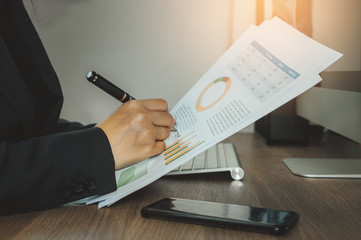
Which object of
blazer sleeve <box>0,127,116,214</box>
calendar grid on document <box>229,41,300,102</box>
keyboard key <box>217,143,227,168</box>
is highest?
calendar grid on document <box>229,41,300,102</box>

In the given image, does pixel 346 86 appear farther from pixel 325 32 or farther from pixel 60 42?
pixel 60 42

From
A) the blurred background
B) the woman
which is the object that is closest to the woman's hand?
the woman

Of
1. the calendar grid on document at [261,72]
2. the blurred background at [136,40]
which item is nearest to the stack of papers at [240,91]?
the calendar grid on document at [261,72]

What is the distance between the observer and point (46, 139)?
58cm

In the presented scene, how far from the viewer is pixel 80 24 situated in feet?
4.14

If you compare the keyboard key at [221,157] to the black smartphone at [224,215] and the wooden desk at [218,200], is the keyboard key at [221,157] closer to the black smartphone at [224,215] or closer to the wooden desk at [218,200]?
the wooden desk at [218,200]

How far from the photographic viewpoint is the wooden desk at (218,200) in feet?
1.44

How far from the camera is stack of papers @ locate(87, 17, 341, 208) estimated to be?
1.82 feet

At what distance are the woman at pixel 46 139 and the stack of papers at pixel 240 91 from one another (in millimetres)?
37

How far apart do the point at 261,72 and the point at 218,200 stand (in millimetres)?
237

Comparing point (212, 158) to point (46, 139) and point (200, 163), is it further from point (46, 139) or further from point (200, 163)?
point (46, 139)

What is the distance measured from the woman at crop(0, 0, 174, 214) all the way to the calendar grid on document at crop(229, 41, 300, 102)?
0.55 feet

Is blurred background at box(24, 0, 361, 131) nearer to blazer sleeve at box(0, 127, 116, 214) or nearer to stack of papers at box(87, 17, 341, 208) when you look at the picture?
stack of papers at box(87, 17, 341, 208)

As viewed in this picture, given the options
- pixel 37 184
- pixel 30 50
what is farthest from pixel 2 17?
pixel 37 184
